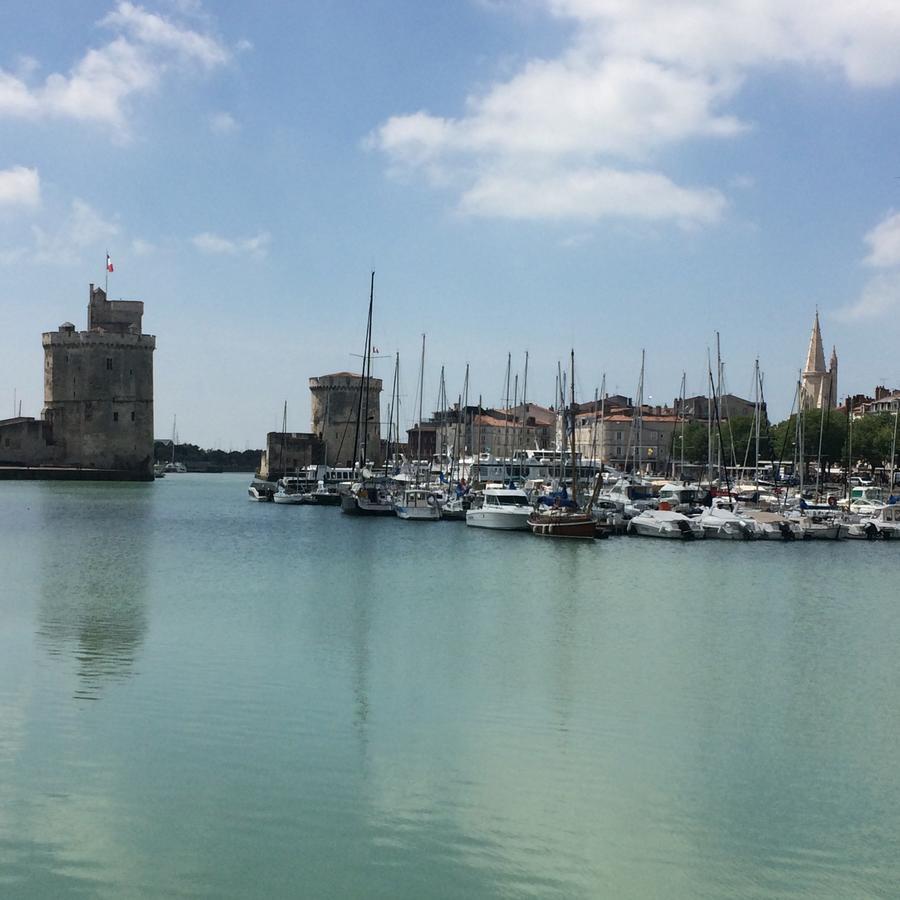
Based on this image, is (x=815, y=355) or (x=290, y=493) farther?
(x=815, y=355)

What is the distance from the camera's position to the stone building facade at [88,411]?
69125mm

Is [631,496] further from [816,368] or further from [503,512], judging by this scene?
[816,368]

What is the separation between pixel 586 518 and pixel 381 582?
35.5ft

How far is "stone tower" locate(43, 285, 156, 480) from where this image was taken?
69125mm

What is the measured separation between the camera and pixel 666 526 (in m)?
33.8

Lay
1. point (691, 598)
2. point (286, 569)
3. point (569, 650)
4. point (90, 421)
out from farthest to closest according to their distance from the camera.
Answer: point (90, 421) → point (286, 569) → point (691, 598) → point (569, 650)

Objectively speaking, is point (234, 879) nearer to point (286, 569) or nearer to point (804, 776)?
point (804, 776)

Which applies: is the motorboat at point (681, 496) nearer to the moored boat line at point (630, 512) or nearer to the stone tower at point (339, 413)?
the moored boat line at point (630, 512)

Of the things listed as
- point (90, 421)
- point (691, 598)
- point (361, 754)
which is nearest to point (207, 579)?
point (691, 598)

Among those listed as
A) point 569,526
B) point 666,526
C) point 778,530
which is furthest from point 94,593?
point 778,530

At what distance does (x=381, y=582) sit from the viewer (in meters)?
22.5

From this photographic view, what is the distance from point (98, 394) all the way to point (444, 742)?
62892mm

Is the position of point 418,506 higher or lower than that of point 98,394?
lower

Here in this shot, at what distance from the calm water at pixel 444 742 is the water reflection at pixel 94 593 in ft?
0.33
